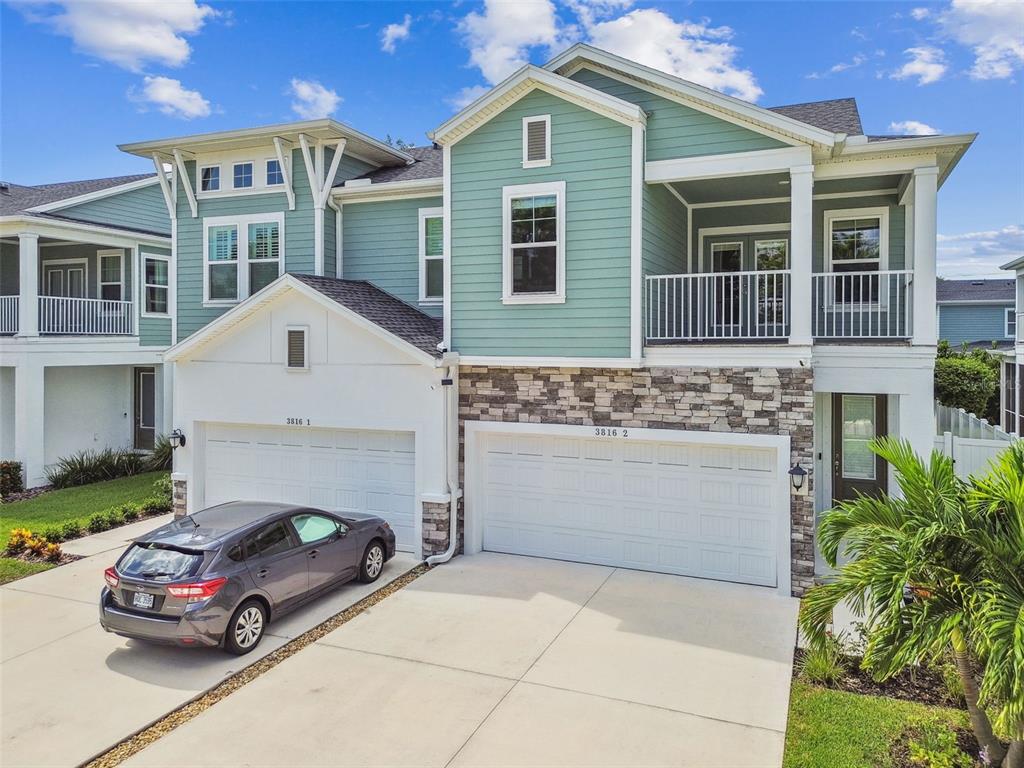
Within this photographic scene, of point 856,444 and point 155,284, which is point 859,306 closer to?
point 856,444

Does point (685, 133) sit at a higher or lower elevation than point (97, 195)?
lower

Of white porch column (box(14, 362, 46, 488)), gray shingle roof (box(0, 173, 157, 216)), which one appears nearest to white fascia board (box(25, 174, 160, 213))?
gray shingle roof (box(0, 173, 157, 216))

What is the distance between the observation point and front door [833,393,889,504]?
39.5 ft

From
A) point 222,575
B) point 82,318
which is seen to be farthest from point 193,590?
point 82,318

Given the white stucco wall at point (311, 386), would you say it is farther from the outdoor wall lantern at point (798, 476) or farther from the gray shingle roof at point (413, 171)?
the outdoor wall lantern at point (798, 476)

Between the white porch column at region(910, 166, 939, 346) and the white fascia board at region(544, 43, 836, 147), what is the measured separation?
1.46 m

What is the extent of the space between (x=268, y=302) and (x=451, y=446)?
4.01 m

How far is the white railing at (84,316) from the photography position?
17.4 metres

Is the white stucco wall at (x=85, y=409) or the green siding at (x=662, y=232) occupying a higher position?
the green siding at (x=662, y=232)

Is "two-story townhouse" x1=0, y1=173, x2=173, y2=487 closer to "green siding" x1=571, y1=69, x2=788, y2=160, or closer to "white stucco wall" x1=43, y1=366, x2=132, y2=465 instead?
"white stucco wall" x1=43, y1=366, x2=132, y2=465

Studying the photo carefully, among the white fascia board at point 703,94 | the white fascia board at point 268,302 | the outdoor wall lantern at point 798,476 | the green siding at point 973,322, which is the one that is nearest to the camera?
the white fascia board at point 703,94

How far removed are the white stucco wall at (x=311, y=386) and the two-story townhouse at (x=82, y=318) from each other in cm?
641

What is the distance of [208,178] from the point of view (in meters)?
14.0

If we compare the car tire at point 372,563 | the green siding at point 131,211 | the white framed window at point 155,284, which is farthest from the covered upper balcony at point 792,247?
the green siding at point 131,211
